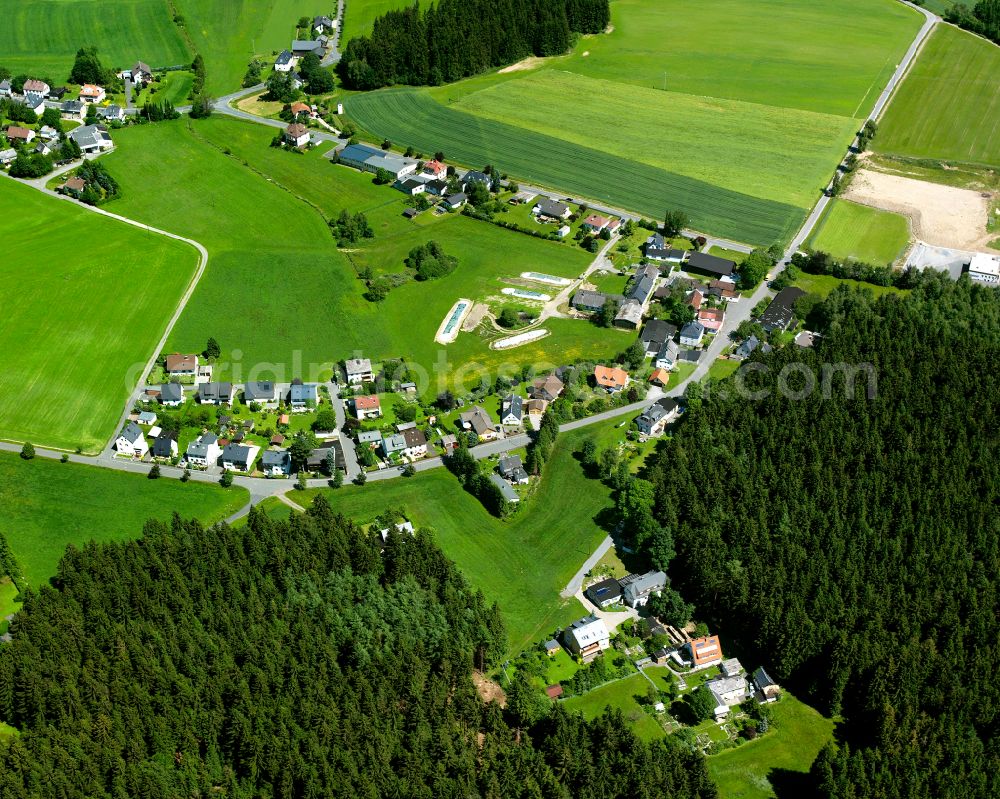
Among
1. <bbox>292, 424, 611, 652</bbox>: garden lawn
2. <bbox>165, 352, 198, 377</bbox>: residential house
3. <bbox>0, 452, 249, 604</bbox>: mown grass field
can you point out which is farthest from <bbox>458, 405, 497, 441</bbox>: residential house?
<bbox>165, 352, 198, 377</bbox>: residential house

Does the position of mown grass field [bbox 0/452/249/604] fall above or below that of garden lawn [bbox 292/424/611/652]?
below

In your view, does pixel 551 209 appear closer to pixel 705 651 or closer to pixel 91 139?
pixel 91 139

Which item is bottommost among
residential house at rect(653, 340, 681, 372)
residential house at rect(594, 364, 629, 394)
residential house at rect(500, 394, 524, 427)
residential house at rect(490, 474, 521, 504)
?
residential house at rect(490, 474, 521, 504)

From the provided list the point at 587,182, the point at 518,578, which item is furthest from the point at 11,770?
the point at 587,182

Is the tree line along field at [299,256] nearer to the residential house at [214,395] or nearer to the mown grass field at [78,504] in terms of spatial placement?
the residential house at [214,395]

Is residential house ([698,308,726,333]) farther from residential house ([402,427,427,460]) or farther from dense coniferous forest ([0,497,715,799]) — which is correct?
dense coniferous forest ([0,497,715,799])

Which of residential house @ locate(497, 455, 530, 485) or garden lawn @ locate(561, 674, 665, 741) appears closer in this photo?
garden lawn @ locate(561, 674, 665, 741)

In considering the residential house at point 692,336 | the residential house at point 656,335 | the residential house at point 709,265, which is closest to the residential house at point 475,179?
the residential house at point 709,265
